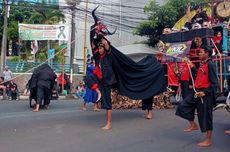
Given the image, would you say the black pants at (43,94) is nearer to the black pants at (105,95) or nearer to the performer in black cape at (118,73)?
the performer in black cape at (118,73)

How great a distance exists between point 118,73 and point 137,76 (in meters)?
0.81

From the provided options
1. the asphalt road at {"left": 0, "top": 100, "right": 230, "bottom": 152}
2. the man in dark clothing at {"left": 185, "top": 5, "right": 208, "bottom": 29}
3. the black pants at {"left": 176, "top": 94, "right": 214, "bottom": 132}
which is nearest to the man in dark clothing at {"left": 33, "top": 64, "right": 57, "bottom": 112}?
the asphalt road at {"left": 0, "top": 100, "right": 230, "bottom": 152}

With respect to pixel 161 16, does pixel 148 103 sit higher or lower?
lower

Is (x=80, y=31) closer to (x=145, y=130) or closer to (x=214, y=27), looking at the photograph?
(x=214, y=27)

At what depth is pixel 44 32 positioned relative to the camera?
83.3 feet

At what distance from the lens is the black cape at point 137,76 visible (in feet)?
29.4

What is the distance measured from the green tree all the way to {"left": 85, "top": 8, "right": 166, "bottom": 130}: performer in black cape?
1279cm

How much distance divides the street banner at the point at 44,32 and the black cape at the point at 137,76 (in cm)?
1474

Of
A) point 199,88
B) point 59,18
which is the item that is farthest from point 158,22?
point 199,88

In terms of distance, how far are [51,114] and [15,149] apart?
13.9 feet

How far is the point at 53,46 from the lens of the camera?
33469 millimetres

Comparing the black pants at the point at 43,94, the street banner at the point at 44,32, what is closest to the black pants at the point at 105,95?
the black pants at the point at 43,94

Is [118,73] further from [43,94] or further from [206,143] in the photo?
[43,94]

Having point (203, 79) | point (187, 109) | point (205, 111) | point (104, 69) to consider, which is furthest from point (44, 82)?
point (205, 111)
